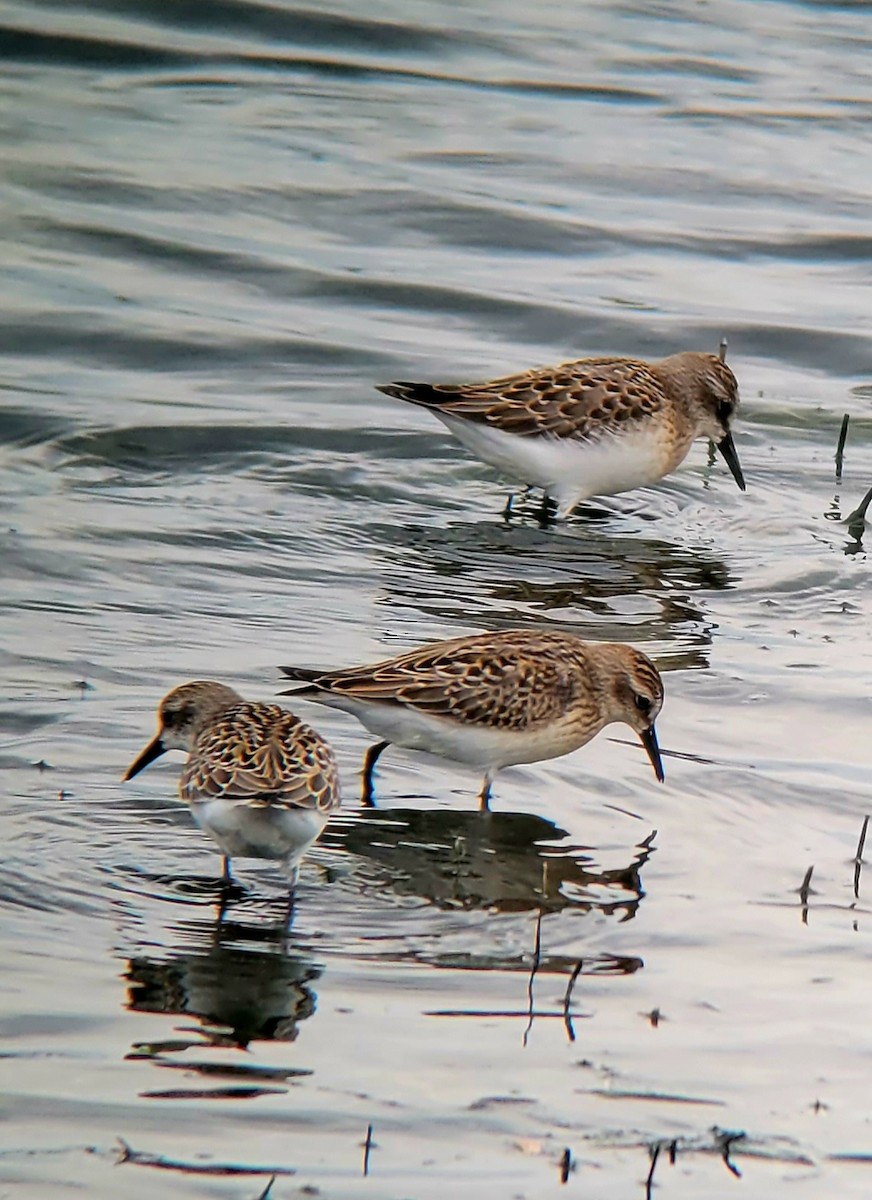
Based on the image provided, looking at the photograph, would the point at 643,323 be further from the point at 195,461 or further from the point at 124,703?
the point at 124,703

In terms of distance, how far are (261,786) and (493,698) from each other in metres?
1.67

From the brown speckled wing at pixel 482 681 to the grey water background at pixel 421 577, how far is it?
1.08 ft

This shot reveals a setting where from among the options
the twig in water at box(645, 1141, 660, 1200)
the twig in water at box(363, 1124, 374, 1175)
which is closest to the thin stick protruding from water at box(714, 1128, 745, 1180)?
the twig in water at box(645, 1141, 660, 1200)

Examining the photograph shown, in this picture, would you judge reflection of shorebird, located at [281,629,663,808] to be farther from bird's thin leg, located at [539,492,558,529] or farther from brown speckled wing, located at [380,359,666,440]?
bird's thin leg, located at [539,492,558,529]

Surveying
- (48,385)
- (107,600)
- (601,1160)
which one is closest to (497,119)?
(48,385)

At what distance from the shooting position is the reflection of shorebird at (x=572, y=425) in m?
11.8

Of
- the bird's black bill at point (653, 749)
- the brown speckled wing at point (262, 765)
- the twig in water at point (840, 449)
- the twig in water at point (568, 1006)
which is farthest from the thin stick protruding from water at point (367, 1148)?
the twig in water at point (840, 449)

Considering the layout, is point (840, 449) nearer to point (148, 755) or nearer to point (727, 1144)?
point (148, 755)

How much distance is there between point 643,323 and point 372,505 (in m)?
4.20

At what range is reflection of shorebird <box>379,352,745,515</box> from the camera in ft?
38.8

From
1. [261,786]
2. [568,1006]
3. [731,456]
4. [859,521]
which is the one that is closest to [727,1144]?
[568,1006]

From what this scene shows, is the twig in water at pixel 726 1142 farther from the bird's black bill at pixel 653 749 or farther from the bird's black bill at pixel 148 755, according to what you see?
the bird's black bill at pixel 653 749

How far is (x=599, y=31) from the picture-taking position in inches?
886

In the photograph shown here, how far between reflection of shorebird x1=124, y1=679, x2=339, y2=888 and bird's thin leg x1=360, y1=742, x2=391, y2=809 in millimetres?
716
